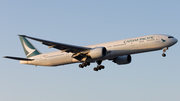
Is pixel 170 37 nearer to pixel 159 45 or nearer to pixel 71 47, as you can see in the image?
pixel 159 45

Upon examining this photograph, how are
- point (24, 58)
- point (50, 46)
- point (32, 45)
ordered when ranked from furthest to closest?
point (32, 45) → point (24, 58) → point (50, 46)

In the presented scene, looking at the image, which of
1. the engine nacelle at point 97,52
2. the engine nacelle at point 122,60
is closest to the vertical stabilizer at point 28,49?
the engine nacelle at point 97,52

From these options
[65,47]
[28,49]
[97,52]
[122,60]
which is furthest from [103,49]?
[28,49]

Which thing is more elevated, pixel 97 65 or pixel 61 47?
pixel 61 47

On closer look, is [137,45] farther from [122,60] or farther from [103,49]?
[122,60]

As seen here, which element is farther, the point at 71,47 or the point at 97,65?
the point at 97,65

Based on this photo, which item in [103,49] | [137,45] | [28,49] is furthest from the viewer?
[28,49]

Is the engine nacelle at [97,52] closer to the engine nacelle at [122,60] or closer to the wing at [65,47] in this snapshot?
the wing at [65,47]

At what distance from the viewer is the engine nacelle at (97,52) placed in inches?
1639

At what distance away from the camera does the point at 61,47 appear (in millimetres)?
42594

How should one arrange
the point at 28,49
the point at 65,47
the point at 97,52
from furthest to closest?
the point at 28,49 < the point at 65,47 < the point at 97,52

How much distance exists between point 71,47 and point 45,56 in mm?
7835

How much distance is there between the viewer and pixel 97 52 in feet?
137

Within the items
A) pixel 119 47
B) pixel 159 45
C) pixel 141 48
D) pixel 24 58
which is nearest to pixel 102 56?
pixel 119 47
